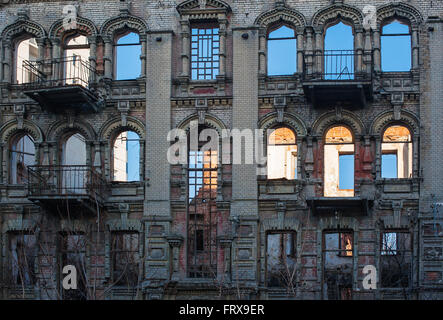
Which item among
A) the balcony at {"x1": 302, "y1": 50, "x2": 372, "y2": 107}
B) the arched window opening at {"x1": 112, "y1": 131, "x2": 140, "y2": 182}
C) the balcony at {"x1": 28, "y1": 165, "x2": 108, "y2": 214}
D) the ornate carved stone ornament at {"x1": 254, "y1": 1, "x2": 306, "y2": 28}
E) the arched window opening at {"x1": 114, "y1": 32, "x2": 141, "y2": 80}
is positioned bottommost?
the balcony at {"x1": 28, "y1": 165, "x2": 108, "y2": 214}

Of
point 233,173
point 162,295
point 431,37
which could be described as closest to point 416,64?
point 431,37

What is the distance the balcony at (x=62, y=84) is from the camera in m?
30.7

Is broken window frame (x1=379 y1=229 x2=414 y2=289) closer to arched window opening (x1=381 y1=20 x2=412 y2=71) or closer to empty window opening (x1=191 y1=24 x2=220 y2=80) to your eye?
arched window opening (x1=381 y1=20 x2=412 y2=71)

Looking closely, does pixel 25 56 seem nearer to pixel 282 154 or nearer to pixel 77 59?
pixel 77 59

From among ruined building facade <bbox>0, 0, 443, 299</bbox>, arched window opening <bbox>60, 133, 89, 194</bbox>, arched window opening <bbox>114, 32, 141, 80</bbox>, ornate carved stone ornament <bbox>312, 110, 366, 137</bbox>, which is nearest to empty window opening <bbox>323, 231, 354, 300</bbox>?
ruined building facade <bbox>0, 0, 443, 299</bbox>

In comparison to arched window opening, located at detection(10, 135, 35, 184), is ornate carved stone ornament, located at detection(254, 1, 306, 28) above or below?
above

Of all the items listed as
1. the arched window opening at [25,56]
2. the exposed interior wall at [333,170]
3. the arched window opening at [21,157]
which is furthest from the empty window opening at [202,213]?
the arched window opening at [25,56]

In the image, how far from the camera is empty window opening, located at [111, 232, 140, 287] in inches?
1207

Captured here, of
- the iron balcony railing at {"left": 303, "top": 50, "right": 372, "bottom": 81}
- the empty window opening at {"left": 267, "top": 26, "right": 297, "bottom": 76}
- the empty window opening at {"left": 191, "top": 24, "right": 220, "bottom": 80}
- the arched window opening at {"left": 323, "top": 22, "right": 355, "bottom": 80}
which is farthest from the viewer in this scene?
the empty window opening at {"left": 191, "top": 24, "right": 220, "bottom": 80}

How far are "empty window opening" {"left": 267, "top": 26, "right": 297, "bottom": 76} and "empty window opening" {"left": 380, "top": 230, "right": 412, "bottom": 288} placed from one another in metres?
5.94

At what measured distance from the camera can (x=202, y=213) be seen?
3078cm

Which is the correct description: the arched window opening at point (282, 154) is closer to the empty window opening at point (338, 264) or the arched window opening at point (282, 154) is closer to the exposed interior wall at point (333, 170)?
the exposed interior wall at point (333, 170)

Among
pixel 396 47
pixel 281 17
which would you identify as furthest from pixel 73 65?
pixel 396 47

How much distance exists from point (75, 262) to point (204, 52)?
766 centimetres
